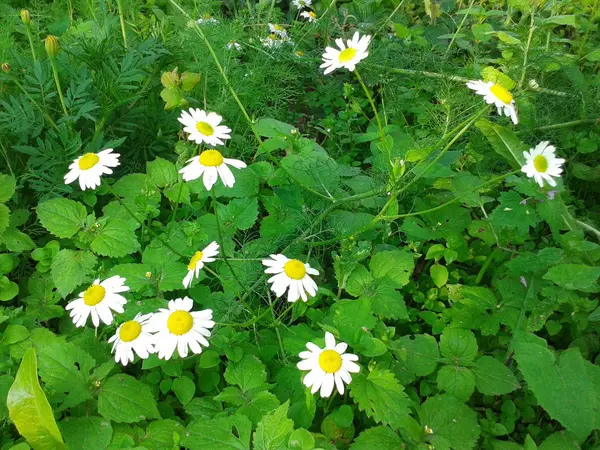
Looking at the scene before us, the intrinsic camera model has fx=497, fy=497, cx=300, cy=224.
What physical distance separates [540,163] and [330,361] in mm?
712

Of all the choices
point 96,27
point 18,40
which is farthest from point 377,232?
point 18,40

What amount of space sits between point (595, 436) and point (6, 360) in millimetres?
1487

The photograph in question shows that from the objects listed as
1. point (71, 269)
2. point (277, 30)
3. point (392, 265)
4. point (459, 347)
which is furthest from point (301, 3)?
point (459, 347)

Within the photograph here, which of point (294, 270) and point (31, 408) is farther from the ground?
point (294, 270)

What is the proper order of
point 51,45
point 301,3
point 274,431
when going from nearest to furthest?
point 274,431 → point 51,45 → point 301,3

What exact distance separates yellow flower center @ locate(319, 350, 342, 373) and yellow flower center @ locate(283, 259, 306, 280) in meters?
0.18

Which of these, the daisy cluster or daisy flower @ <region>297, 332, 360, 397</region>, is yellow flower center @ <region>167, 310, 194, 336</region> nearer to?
the daisy cluster

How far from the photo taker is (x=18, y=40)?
7.56ft

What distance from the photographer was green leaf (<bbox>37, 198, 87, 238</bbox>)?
142cm

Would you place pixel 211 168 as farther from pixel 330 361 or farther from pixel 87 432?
pixel 87 432

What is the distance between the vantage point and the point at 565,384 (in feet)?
3.85

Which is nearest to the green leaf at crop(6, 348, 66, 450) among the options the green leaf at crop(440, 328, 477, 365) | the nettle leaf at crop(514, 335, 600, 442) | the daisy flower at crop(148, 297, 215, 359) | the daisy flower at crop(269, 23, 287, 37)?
A: the daisy flower at crop(148, 297, 215, 359)

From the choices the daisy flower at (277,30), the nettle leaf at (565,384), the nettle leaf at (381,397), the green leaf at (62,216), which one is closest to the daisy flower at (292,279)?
the nettle leaf at (381,397)

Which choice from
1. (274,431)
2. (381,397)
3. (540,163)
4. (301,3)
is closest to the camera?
(274,431)
